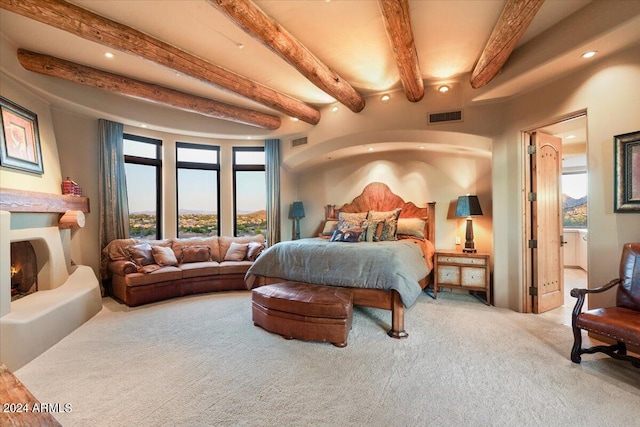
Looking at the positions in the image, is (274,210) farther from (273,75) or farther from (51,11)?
(51,11)

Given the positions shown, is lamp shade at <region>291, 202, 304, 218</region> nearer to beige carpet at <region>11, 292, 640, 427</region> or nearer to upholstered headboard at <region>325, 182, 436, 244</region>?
upholstered headboard at <region>325, 182, 436, 244</region>

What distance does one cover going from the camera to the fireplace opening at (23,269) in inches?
131

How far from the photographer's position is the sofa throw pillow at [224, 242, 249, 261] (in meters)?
4.85

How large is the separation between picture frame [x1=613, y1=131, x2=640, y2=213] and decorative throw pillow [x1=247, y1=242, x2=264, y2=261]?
4.56 m

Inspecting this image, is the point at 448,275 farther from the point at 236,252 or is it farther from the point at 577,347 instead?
the point at 236,252

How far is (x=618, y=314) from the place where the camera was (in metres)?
2.15

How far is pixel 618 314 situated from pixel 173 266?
511 centimetres

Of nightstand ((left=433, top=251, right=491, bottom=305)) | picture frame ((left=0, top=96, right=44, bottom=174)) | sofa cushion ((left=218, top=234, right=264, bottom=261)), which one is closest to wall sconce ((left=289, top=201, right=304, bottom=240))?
sofa cushion ((left=218, top=234, right=264, bottom=261))

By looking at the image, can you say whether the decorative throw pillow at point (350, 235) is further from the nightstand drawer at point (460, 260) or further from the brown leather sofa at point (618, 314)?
the brown leather sofa at point (618, 314)

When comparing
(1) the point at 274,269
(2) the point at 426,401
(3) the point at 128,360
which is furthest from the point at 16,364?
(2) the point at 426,401

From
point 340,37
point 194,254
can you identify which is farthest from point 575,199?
point 194,254

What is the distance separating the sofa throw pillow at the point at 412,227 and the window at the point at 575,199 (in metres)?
4.13

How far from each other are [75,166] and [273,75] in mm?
3278

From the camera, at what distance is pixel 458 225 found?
184 inches
